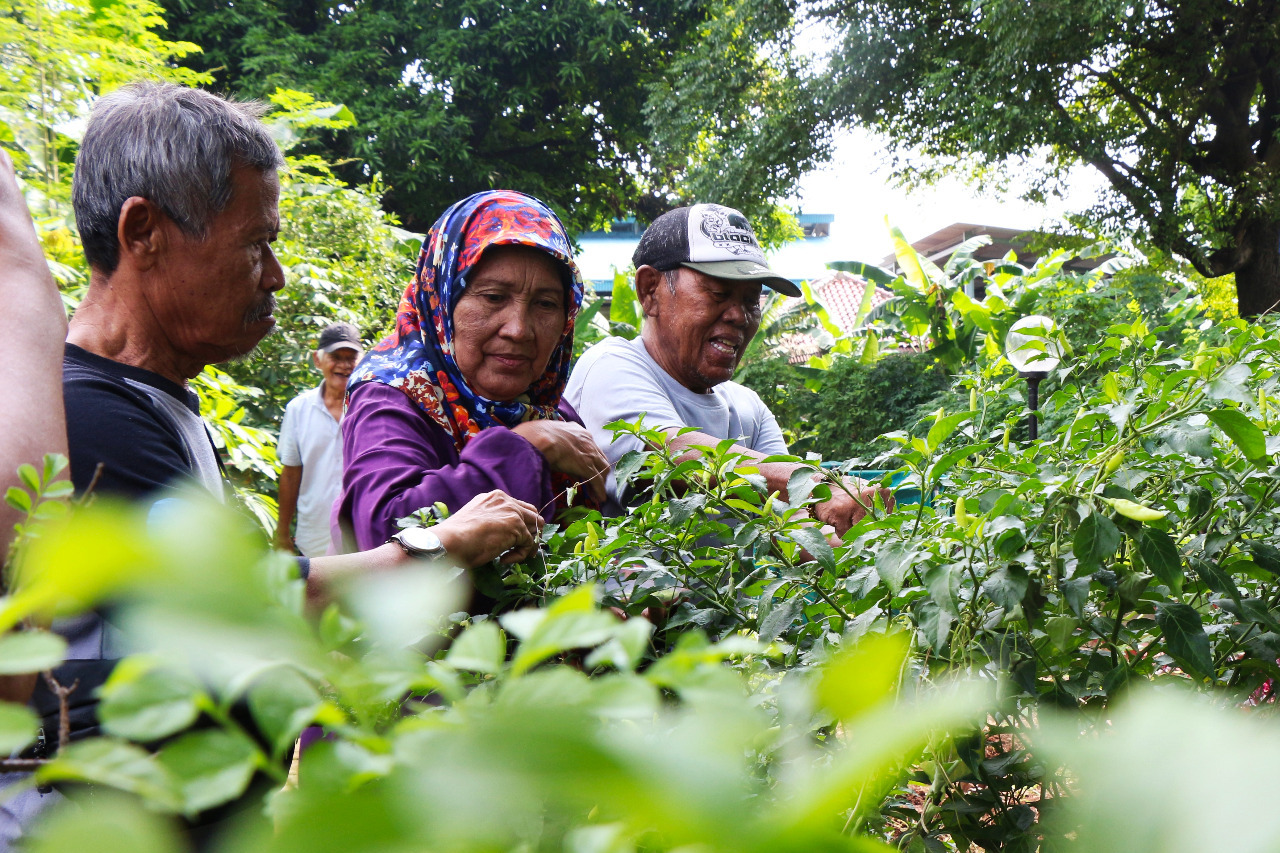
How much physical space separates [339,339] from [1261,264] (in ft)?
43.1

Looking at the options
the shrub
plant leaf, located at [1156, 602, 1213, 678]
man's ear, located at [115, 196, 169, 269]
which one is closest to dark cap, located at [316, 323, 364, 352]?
man's ear, located at [115, 196, 169, 269]

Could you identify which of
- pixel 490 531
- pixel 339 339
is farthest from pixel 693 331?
pixel 339 339

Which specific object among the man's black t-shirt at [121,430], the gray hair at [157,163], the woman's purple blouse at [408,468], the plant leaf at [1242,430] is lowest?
the woman's purple blouse at [408,468]

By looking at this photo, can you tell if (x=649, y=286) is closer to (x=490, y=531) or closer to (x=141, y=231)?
(x=490, y=531)

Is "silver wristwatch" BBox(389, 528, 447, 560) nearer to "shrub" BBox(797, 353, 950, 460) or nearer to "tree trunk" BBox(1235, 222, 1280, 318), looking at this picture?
"shrub" BBox(797, 353, 950, 460)

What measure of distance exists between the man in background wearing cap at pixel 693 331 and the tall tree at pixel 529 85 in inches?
575

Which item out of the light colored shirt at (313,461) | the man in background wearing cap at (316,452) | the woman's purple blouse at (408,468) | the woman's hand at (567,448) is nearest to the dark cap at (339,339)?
the man in background wearing cap at (316,452)

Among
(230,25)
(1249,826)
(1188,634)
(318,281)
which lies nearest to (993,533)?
(1188,634)

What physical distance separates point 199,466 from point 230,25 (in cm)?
Result: 1871

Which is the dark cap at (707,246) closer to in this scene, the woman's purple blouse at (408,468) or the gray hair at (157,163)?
the woman's purple blouse at (408,468)

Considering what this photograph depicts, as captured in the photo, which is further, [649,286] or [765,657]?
[649,286]

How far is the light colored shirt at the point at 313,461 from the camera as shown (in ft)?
16.9

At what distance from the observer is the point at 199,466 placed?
149 centimetres

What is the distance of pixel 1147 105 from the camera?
1416 cm
